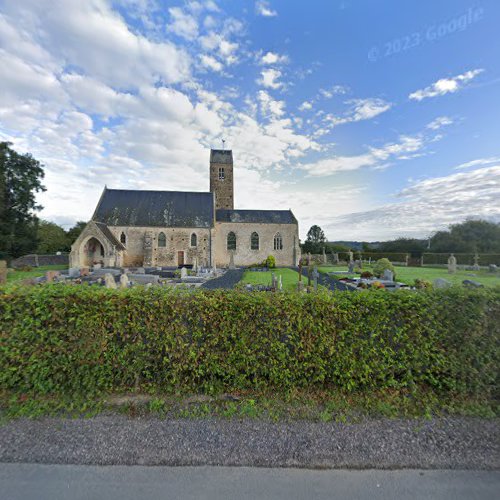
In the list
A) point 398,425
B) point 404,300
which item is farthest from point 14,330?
point 404,300

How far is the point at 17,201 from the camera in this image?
26.3 metres

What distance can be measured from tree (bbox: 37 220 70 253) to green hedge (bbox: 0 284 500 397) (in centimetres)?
4602

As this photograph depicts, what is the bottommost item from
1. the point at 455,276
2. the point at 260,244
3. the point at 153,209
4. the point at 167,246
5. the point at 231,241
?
the point at 455,276

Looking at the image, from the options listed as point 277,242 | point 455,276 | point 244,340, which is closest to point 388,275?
point 455,276

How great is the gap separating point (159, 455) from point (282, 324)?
6.37 feet

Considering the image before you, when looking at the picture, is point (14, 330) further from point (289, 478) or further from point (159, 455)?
point (289, 478)

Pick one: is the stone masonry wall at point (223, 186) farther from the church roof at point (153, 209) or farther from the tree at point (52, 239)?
the tree at point (52, 239)

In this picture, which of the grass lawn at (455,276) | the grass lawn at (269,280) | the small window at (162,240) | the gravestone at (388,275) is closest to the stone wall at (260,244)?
the small window at (162,240)

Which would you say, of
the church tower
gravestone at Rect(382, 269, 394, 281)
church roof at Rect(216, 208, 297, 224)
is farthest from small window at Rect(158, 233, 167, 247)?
gravestone at Rect(382, 269, 394, 281)

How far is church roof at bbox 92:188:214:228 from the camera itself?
28484 millimetres

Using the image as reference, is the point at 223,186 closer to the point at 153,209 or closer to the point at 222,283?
the point at 153,209

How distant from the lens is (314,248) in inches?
2096

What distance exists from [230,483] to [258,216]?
3213cm

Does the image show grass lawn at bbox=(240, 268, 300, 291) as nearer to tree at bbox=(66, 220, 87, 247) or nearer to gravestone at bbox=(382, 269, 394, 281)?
gravestone at bbox=(382, 269, 394, 281)
